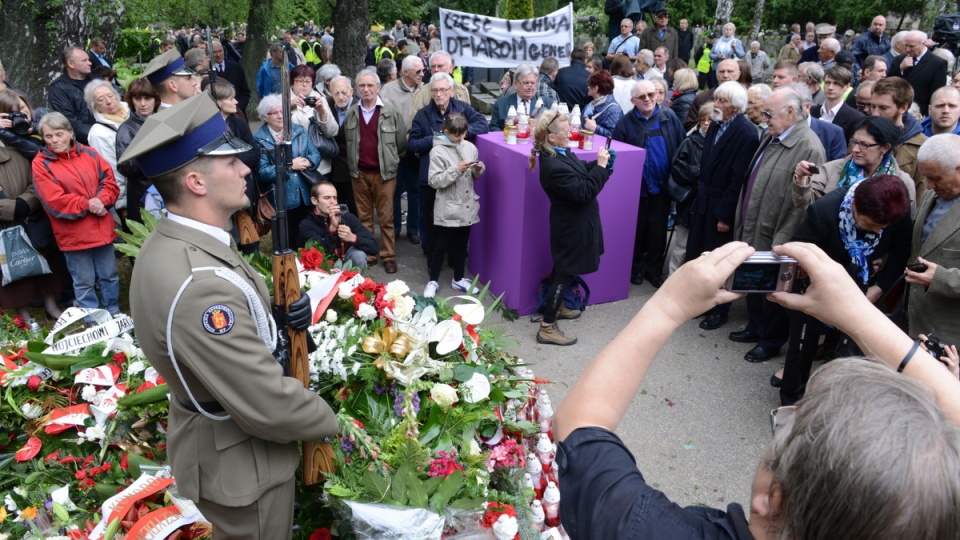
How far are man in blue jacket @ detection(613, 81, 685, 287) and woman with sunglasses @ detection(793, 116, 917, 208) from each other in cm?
160

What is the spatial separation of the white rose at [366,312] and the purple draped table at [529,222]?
8.17ft

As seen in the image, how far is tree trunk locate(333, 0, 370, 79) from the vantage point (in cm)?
1236

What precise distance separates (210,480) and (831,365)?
74.4 inches

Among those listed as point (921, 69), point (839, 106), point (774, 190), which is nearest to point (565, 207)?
point (774, 190)

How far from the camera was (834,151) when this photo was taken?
18.3ft

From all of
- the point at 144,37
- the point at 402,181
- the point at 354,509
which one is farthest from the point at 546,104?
the point at 144,37

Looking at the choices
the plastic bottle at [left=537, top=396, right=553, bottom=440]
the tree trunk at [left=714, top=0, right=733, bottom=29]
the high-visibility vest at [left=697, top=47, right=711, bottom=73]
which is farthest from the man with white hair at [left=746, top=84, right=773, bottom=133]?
the tree trunk at [left=714, top=0, right=733, bottom=29]

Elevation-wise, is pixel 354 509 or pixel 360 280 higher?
Result: pixel 360 280

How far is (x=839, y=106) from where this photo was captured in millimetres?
6543

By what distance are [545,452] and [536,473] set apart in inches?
4.0

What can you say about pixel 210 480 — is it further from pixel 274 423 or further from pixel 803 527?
pixel 803 527

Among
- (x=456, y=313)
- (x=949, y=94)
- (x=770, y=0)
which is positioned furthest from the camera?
(x=770, y=0)

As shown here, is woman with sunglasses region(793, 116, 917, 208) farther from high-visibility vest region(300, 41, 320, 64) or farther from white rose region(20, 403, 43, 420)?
high-visibility vest region(300, 41, 320, 64)

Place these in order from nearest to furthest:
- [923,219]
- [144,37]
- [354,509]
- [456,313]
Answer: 1. [354,509]
2. [456,313]
3. [923,219]
4. [144,37]
